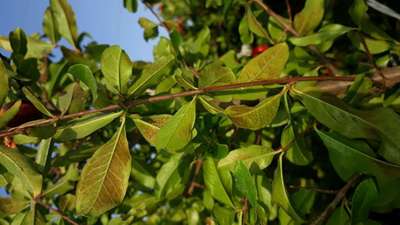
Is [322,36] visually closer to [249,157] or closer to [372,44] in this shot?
[372,44]

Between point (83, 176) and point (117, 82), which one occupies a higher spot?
point (117, 82)

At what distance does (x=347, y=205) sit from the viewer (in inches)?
35.6

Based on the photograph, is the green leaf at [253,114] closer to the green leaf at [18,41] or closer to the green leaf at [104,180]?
the green leaf at [104,180]

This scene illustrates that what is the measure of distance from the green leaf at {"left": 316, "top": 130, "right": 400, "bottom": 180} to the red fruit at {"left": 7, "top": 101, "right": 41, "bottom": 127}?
0.72m

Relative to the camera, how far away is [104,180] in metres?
0.82

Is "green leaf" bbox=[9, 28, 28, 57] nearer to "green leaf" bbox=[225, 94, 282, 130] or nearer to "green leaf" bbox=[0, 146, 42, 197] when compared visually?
"green leaf" bbox=[0, 146, 42, 197]

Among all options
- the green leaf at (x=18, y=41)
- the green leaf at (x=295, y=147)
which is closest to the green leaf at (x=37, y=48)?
the green leaf at (x=18, y=41)

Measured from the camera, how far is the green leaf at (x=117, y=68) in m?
0.89

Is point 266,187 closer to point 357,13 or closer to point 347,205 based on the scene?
point 347,205

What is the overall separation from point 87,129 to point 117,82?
112 millimetres

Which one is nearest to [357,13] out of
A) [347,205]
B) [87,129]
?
[347,205]

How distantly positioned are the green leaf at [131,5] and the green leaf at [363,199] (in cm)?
113

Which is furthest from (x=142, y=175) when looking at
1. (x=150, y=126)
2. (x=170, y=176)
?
(x=150, y=126)

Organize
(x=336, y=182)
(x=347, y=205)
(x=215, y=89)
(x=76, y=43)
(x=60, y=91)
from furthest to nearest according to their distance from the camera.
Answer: (x=336, y=182)
(x=60, y=91)
(x=76, y=43)
(x=347, y=205)
(x=215, y=89)
